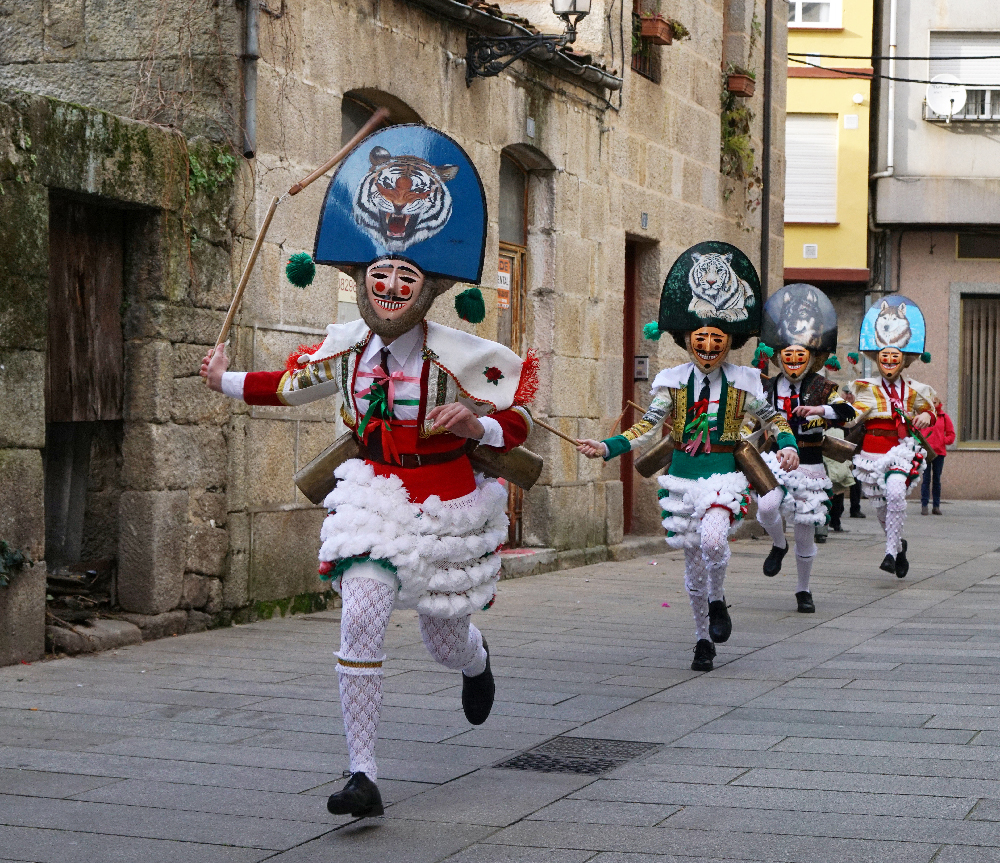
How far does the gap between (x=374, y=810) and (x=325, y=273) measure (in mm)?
5398

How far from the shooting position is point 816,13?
25.9 metres

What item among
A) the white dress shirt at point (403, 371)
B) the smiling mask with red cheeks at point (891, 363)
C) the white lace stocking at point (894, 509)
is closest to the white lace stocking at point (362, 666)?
the white dress shirt at point (403, 371)

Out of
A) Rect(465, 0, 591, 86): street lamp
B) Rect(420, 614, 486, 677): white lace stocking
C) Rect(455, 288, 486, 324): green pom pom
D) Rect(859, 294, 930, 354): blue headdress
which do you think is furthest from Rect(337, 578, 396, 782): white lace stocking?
Rect(859, 294, 930, 354): blue headdress

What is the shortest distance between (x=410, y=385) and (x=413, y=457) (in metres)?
0.23

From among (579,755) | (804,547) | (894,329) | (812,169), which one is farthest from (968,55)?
(579,755)

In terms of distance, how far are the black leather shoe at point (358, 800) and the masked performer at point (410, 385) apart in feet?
1.70

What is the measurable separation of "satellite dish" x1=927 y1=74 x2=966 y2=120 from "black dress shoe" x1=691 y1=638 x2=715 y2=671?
63.9 feet

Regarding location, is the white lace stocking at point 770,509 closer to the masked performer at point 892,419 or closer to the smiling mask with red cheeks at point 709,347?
the masked performer at point 892,419

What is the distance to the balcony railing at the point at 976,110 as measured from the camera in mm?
25344

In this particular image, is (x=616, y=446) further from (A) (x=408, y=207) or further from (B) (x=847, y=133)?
(B) (x=847, y=133)

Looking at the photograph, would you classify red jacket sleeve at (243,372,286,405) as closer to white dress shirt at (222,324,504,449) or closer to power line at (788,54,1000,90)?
white dress shirt at (222,324,504,449)

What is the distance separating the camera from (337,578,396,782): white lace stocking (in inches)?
189

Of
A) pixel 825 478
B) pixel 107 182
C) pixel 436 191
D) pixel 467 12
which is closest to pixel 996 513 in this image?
pixel 825 478

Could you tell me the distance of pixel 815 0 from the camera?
25.9 m
